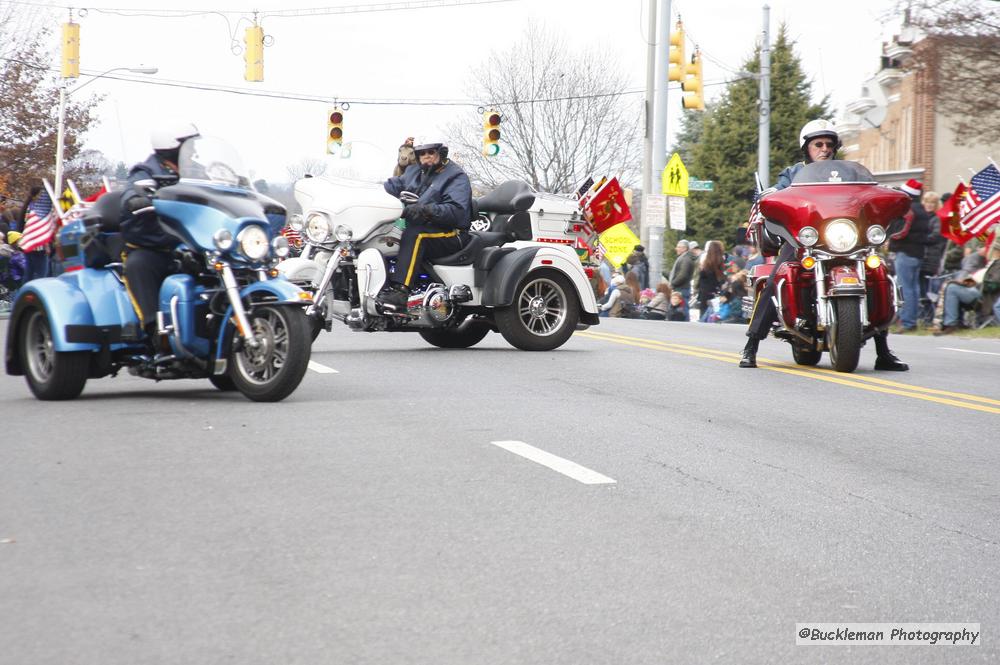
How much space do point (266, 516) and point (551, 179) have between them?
54.4 m

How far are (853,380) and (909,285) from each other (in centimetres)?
914

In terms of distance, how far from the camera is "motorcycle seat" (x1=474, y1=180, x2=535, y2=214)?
14242 mm

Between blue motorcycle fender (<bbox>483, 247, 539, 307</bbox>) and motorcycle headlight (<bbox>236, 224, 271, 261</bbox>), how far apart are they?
4.66m

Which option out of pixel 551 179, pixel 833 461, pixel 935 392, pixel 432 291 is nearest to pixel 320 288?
pixel 432 291

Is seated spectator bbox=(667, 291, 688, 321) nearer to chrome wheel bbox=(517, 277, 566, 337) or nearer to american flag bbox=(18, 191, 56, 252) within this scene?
american flag bbox=(18, 191, 56, 252)

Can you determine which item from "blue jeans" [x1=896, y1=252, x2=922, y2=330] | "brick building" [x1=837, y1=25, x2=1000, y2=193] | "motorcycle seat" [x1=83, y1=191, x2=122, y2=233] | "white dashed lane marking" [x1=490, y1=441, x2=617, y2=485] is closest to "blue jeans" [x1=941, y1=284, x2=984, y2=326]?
"blue jeans" [x1=896, y1=252, x2=922, y2=330]

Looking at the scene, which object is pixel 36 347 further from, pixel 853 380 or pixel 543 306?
pixel 853 380

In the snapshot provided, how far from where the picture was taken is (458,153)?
60344 mm

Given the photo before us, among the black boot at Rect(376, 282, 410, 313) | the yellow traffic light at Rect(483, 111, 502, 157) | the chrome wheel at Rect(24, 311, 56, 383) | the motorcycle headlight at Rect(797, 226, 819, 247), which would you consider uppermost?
the yellow traffic light at Rect(483, 111, 502, 157)

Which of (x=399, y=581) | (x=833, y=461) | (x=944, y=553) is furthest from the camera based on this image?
(x=833, y=461)

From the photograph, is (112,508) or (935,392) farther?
(935,392)

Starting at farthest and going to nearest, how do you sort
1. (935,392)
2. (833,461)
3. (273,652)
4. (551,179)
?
(551,179)
(935,392)
(833,461)
(273,652)

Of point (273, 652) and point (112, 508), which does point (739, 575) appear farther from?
point (112, 508)

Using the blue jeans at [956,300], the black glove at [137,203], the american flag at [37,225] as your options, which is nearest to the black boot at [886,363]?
the black glove at [137,203]
